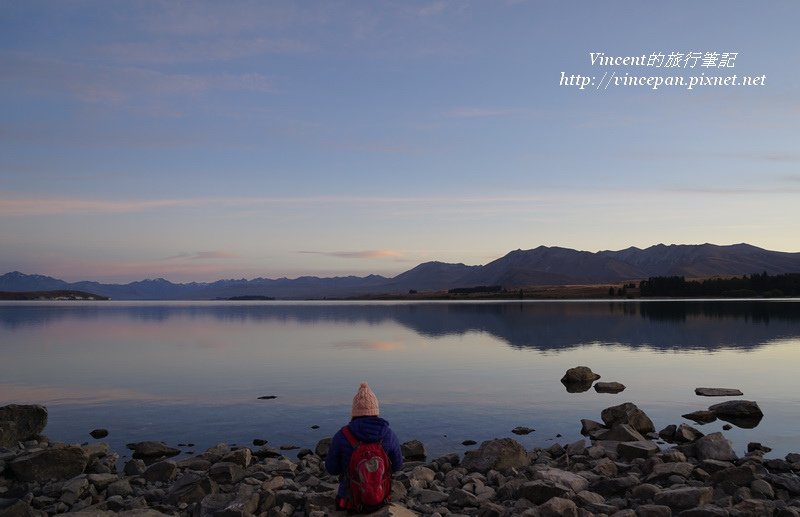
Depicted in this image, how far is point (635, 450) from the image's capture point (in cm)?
2178

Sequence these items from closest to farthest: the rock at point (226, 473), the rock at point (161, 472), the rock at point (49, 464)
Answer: the rock at point (226, 473) < the rock at point (161, 472) < the rock at point (49, 464)

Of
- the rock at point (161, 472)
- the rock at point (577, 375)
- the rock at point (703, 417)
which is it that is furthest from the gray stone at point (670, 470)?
the rock at point (577, 375)

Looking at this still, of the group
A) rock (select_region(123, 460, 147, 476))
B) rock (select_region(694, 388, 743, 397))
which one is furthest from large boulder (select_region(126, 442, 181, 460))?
rock (select_region(694, 388, 743, 397))

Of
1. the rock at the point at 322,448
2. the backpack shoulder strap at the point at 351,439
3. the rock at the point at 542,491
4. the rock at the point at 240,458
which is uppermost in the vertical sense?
the backpack shoulder strap at the point at 351,439

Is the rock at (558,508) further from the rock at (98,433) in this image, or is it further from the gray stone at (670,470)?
the rock at (98,433)

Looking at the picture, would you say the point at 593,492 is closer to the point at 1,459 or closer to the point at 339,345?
the point at 1,459

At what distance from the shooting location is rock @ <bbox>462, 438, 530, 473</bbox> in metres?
20.4

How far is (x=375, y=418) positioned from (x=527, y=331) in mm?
80113

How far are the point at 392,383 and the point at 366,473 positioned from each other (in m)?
29.3

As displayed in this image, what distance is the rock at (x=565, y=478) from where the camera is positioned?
1775 cm

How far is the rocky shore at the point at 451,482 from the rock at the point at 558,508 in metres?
0.03

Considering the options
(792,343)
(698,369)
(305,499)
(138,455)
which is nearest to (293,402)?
(138,455)

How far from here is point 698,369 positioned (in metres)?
48.1

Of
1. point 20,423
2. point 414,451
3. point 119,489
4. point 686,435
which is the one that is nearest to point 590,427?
point 686,435
